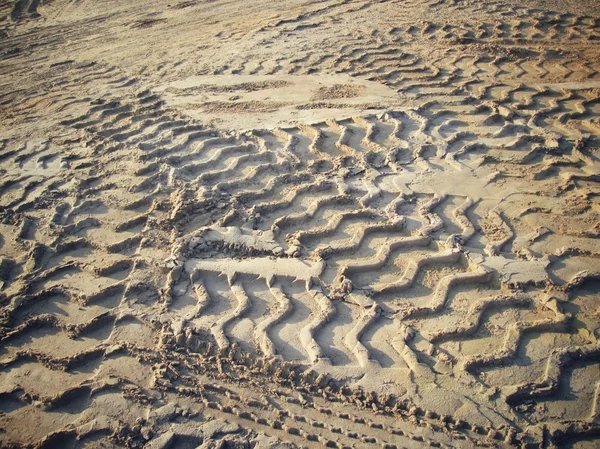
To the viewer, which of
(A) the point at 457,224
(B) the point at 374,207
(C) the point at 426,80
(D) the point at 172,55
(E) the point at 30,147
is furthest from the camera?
(D) the point at 172,55

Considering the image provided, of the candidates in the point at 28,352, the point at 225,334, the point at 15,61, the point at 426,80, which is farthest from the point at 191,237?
the point at 15,61

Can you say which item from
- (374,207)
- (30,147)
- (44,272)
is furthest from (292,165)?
(30,147)

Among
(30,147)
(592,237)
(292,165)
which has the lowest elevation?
(592,237)

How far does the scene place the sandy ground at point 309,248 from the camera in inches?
98.7

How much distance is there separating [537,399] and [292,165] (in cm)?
317

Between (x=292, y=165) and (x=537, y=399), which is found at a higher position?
(x=292, y=165)

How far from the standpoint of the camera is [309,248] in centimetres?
368

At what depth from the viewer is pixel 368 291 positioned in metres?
3.23

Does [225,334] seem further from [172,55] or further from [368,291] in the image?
→ [172,55]

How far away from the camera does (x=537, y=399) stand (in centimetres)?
249

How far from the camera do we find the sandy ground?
2.51 metres

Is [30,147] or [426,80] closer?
[30,147]

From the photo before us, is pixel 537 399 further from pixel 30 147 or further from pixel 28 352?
pixel 30 147

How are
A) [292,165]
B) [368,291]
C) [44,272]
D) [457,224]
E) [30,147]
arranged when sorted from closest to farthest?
[368,291]
[44,272]
[457,224]
[292,165]
[30,147]
